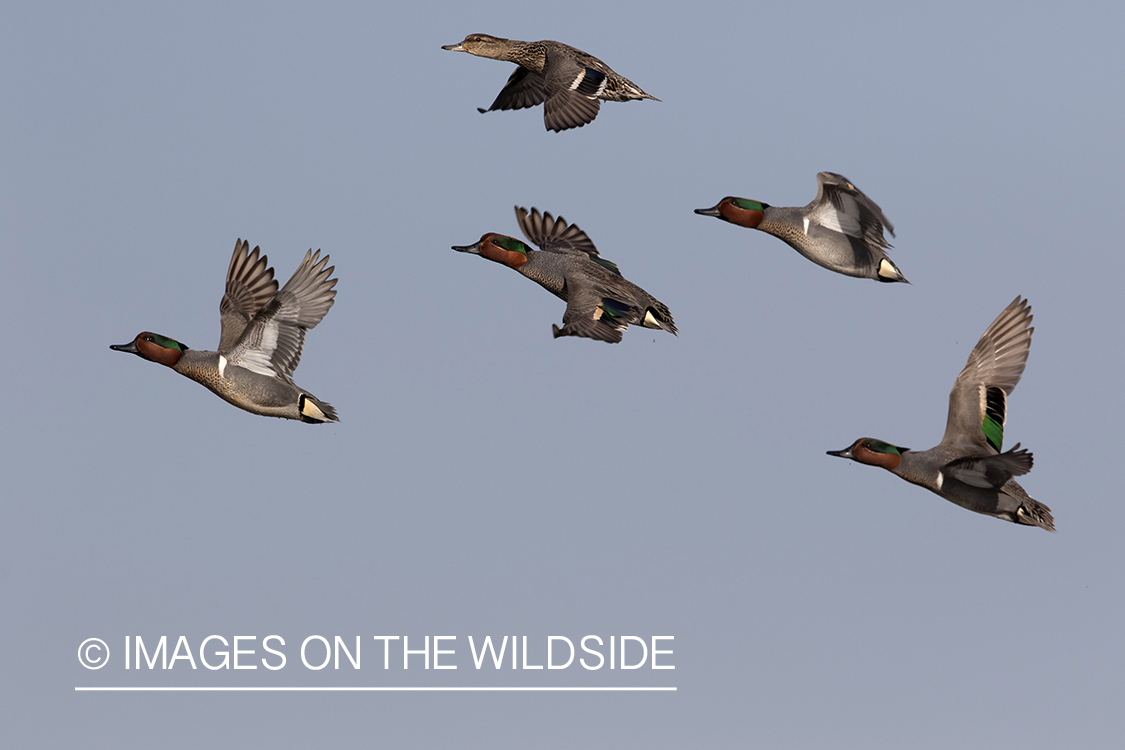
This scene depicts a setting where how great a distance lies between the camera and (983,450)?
14.4 meters

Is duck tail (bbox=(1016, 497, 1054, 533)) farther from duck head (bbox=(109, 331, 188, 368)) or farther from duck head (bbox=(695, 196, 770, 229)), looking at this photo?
duck head (bbox=(109, 331, 188, 368))

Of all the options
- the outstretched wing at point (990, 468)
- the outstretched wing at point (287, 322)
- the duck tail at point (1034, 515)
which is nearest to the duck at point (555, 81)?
the outstretched wing at point (287, 322)

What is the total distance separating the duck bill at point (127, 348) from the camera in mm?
14719

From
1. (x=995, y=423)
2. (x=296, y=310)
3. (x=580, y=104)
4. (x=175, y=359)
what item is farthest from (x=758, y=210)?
(x=175, y=359)

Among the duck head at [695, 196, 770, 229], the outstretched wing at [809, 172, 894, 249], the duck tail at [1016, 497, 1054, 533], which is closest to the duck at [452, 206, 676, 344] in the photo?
the duck head at [695, 196, 770, 229]

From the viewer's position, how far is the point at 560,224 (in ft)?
60.4

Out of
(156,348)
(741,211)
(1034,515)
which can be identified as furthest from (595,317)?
(1034,515)

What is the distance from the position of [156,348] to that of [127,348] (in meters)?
0.41

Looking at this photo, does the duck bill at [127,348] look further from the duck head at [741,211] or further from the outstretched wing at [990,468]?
the outstretched wing at [990,468]

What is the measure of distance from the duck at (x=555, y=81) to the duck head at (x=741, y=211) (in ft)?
5.88

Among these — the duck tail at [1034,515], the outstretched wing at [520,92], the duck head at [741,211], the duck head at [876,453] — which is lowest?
the duck tail at [1034,515]

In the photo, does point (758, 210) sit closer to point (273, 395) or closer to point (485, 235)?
point (485, 235)

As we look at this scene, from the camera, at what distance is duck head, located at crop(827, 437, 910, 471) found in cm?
1408

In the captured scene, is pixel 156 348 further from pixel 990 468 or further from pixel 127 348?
pixel 990 468
